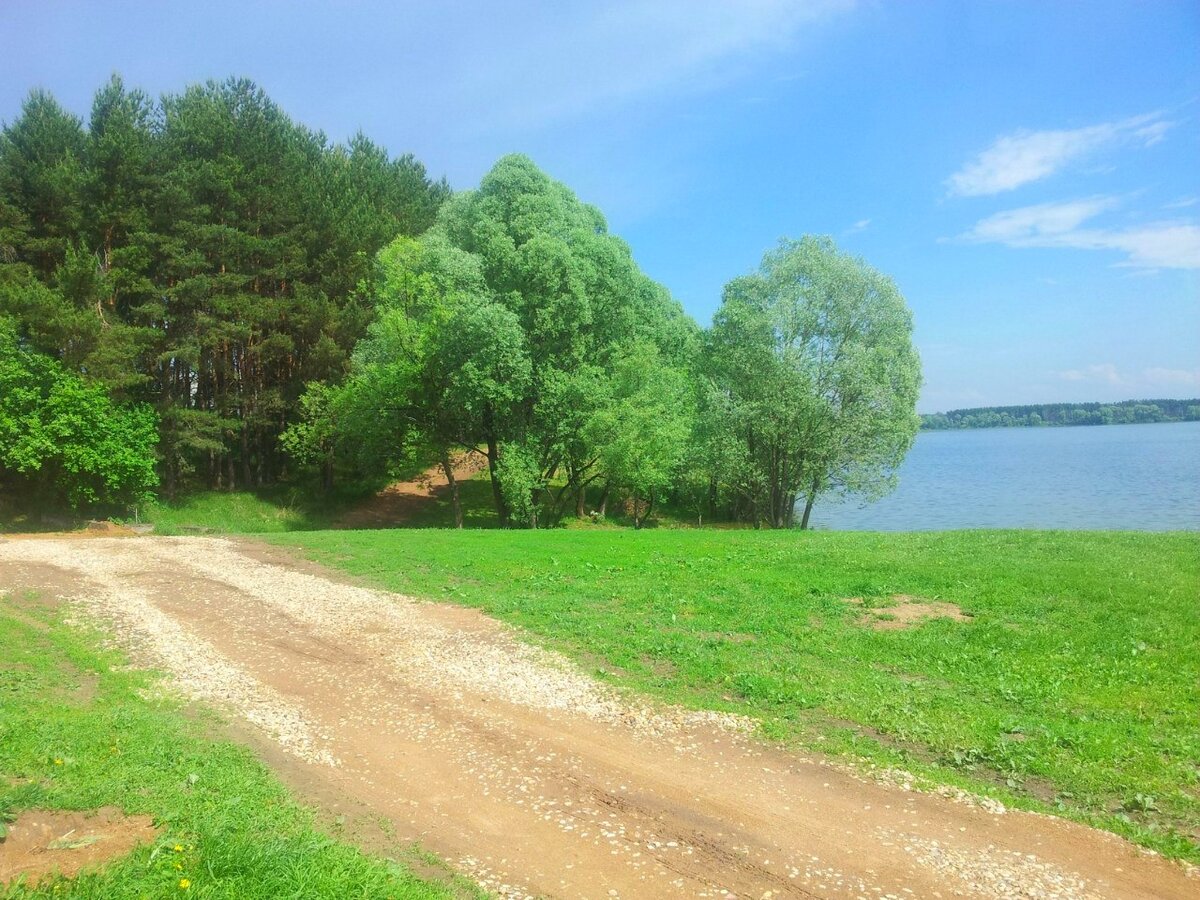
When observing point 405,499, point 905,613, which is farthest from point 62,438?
point 905,613

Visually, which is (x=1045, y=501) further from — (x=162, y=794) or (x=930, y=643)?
(x=162, y=794)

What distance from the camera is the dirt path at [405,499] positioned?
132 feet

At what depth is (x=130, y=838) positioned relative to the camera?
18.1ft

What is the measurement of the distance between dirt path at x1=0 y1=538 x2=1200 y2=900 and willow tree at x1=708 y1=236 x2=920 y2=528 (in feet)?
73.7

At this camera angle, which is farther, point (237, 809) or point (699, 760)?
point (699, 760)

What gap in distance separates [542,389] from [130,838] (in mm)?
A: 24930

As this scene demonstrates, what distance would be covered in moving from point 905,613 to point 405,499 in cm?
3567

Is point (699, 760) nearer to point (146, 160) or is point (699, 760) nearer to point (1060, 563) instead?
point (1060, 563)

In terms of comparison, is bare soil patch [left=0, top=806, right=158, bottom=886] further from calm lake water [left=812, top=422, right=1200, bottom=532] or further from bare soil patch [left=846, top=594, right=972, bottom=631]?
calm lake water [left=812, top=422, right=1200, bottom=532]

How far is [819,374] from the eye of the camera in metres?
32.1

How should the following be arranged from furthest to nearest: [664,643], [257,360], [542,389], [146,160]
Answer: [257,360] → [146,160] → [542,389] → [664,643]

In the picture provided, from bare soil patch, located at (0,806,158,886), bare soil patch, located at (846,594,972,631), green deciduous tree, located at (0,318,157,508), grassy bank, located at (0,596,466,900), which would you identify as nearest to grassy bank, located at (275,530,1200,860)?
bare soil patch, located at (846,594,972,631)

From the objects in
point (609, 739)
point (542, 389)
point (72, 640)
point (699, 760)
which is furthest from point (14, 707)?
point (542, 389)

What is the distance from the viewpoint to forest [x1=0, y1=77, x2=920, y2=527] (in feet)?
95.6
